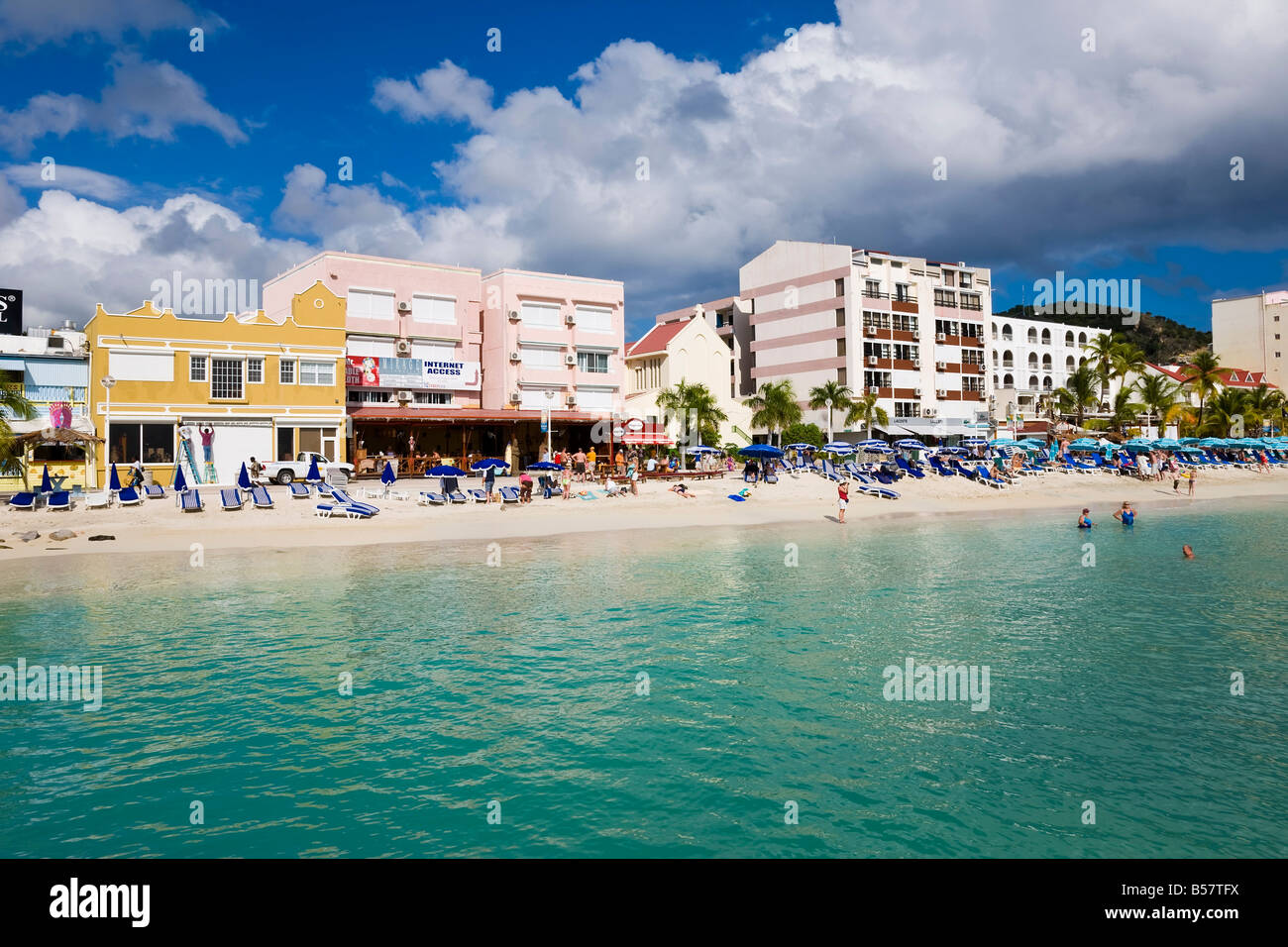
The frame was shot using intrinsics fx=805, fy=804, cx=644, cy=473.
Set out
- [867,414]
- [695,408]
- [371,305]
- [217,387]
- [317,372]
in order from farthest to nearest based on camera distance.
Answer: [867,414] < [695,408] < [371,305] < [317,372] < [217,387]

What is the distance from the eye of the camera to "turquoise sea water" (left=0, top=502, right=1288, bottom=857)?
7.80 meters

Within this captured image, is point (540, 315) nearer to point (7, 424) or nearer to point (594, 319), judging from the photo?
point (594, 319)

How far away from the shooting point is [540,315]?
5678cm

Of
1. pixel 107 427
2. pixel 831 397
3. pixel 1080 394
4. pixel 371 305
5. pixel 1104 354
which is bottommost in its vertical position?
pixel 107 427

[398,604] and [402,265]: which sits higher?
[402,265]

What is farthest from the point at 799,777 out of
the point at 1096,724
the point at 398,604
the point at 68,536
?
the point at 68,536

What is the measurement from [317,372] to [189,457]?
7673 mm

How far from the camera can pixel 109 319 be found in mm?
38594

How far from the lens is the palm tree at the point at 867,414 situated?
64.4m

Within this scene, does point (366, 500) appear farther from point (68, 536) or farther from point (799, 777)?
point (799, 777)

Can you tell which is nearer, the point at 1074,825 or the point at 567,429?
the point at 1074,825

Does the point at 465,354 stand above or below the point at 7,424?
above

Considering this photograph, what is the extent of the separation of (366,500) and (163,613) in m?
16.7

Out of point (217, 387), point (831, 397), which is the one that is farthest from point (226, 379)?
point (831, 397)
